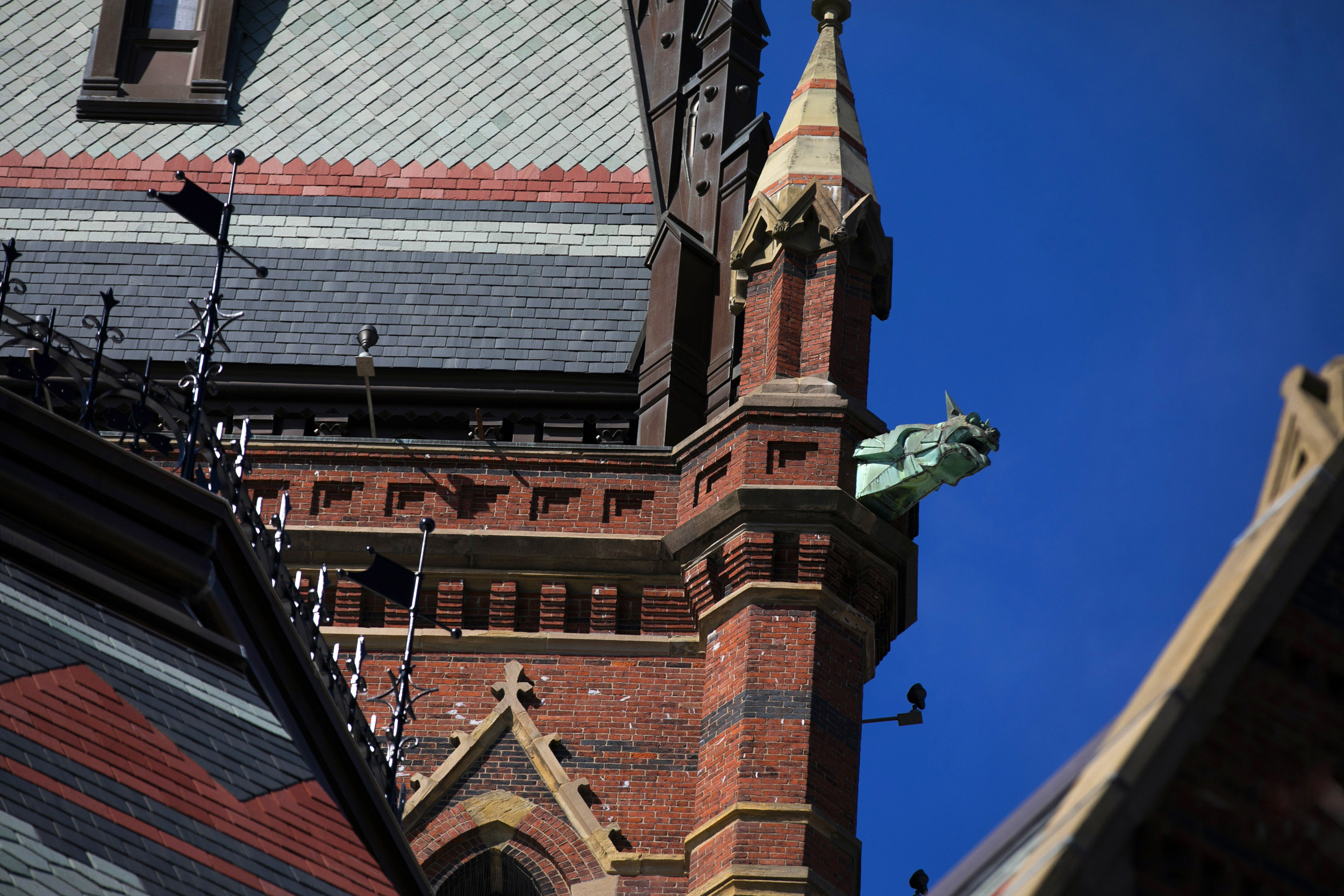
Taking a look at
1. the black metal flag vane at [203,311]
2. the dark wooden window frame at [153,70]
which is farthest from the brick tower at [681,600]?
the dark wooden window frame at [153,70]

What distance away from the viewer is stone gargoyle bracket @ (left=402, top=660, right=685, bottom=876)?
2028 centimetres

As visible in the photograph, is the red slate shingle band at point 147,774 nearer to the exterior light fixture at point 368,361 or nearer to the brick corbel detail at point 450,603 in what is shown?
the brick corbel detail at point 450,603

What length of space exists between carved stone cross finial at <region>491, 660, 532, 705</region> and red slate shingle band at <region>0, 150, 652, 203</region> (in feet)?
22.5

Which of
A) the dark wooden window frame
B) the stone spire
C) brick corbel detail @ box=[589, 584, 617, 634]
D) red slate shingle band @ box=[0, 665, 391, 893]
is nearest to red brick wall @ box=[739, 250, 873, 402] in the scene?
the stone spire

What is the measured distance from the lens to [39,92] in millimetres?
29391

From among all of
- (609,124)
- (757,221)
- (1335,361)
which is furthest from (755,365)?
(1335,361)

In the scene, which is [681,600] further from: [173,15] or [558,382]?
[173,15]

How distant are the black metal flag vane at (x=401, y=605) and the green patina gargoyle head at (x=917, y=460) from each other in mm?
3785

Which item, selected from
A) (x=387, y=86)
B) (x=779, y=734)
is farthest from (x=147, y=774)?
(x=387, y=86)

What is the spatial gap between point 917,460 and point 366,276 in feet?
25.2

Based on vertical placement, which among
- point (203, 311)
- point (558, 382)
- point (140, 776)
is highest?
point (558, 382)

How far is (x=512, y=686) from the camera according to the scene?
21.7 m

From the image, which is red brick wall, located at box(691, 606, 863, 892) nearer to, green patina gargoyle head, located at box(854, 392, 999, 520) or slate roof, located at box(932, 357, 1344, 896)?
green patina gargoyle head, located at box(854, 392, 999, 520)

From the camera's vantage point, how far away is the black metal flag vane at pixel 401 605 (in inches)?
746
